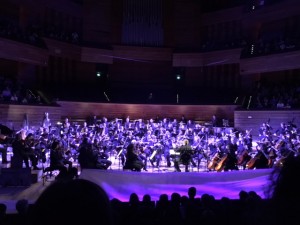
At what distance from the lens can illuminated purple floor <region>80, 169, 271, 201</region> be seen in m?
7.92

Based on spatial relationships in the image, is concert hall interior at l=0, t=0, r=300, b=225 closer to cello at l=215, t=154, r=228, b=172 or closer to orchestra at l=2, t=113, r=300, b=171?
orchestra at l=2, t=113, r=300, b=171

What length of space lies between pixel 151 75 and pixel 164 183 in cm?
2042

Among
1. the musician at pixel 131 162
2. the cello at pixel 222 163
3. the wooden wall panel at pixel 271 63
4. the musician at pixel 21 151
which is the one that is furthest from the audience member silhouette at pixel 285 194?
the wooden wall panel at pixel 271 63

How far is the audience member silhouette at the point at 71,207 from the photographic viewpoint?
Result: 98 centimetres

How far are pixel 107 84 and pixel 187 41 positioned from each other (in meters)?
6.88

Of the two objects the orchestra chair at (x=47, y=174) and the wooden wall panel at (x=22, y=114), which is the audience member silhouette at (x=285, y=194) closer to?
the orchestra chair at (x=47, y=174)

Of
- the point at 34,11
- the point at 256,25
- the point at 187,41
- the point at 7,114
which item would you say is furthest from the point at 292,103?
the point at 34,11

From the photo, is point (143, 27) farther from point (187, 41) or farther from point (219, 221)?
point (219, 221)

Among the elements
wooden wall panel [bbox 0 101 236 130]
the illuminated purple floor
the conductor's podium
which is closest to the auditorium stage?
the illuminated purple floor

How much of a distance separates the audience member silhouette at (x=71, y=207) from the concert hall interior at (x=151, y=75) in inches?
443

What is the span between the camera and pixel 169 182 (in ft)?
26.3

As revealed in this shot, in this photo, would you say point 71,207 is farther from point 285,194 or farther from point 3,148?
point 3,148

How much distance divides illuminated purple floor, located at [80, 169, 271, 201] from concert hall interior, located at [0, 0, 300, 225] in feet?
13.1

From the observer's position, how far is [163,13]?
27.8 meters
